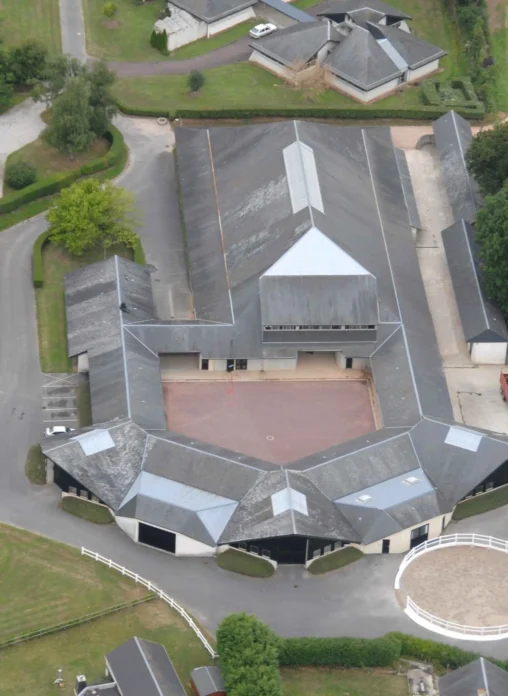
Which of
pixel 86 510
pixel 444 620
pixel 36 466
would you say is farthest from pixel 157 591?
pixel 444 620

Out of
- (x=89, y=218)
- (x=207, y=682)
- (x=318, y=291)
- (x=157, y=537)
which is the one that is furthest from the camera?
(x=89, y=218)

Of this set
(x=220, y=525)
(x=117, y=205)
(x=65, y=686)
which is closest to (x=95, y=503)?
(x=220, y=525)

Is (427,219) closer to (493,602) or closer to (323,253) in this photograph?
(323,253)

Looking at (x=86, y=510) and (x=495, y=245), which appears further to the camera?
(x=495, y=245)

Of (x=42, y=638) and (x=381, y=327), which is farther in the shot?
(x=381, y=327)

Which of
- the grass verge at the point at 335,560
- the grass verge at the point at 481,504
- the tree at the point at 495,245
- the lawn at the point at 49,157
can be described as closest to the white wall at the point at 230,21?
the lawn at the point at 49,157

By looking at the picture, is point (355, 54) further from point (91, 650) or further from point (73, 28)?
point (91, 650)
